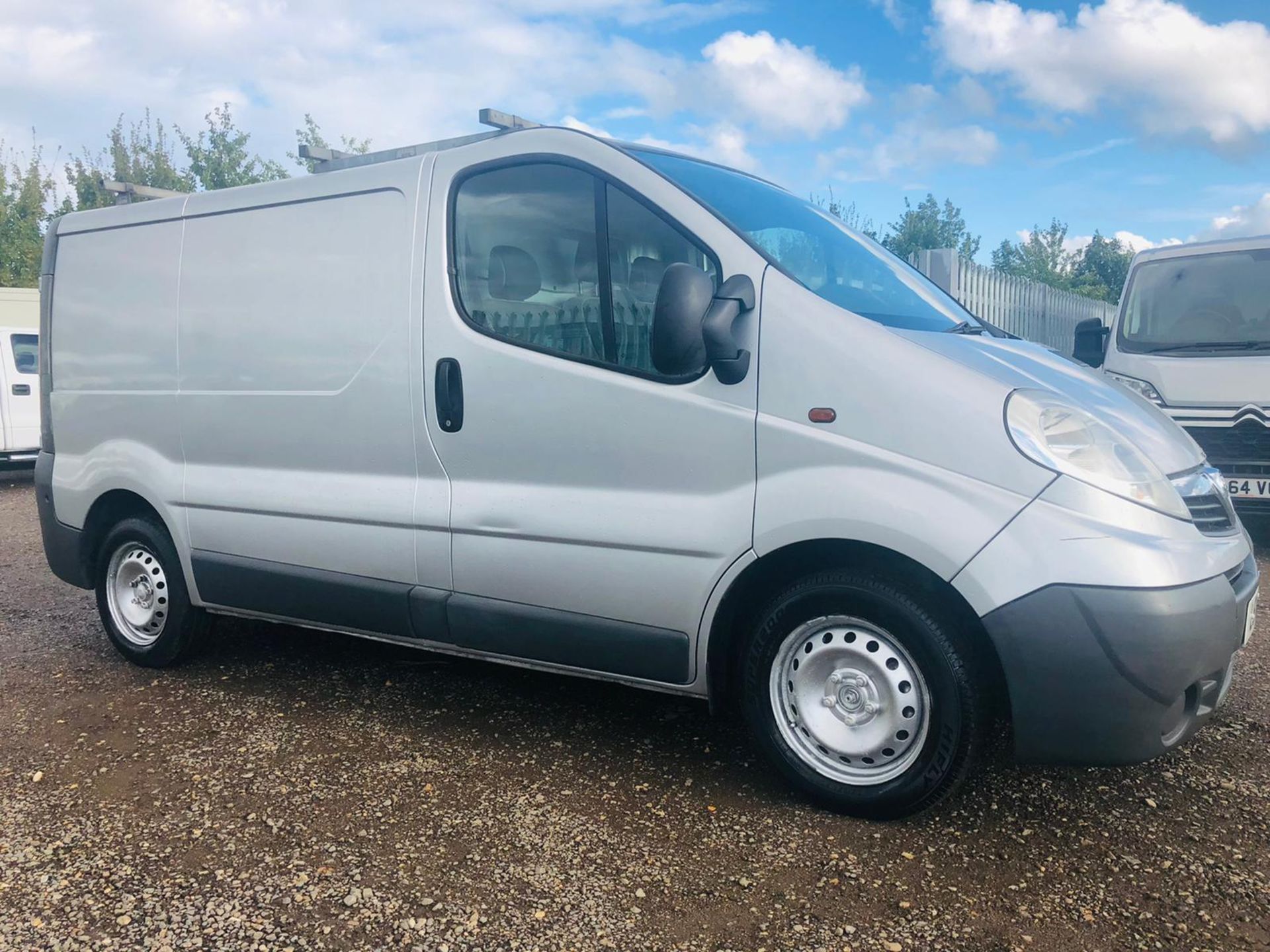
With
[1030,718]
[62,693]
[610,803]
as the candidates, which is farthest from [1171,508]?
[62,693]

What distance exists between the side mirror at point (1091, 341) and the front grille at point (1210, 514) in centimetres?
474

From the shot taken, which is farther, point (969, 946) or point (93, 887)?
point (93, 887)

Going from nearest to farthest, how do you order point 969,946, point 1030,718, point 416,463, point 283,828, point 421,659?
point 969,946
point 1030,718
point 283,828
point 416,463
point 421,659

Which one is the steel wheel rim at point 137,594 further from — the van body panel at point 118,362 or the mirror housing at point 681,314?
the mirror housing at point 681,314

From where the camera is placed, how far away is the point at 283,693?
441cm

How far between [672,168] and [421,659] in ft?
8.66

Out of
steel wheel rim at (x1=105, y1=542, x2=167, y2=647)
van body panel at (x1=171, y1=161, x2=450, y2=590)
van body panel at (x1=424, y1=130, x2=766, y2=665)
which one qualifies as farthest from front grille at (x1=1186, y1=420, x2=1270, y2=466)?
steel wheel rim at (x1=105, y1=542, x2=167, y2=647)

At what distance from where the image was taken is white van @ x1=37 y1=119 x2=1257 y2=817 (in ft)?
9.00

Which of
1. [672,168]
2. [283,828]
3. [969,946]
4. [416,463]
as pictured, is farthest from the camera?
[416,463]

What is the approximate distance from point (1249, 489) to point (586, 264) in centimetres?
564

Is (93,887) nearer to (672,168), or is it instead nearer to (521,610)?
(521,610)

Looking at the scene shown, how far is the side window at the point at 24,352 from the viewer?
508 inches

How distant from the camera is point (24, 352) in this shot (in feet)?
42.7

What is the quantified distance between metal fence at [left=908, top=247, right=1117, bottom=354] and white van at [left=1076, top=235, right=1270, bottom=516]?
119cm
